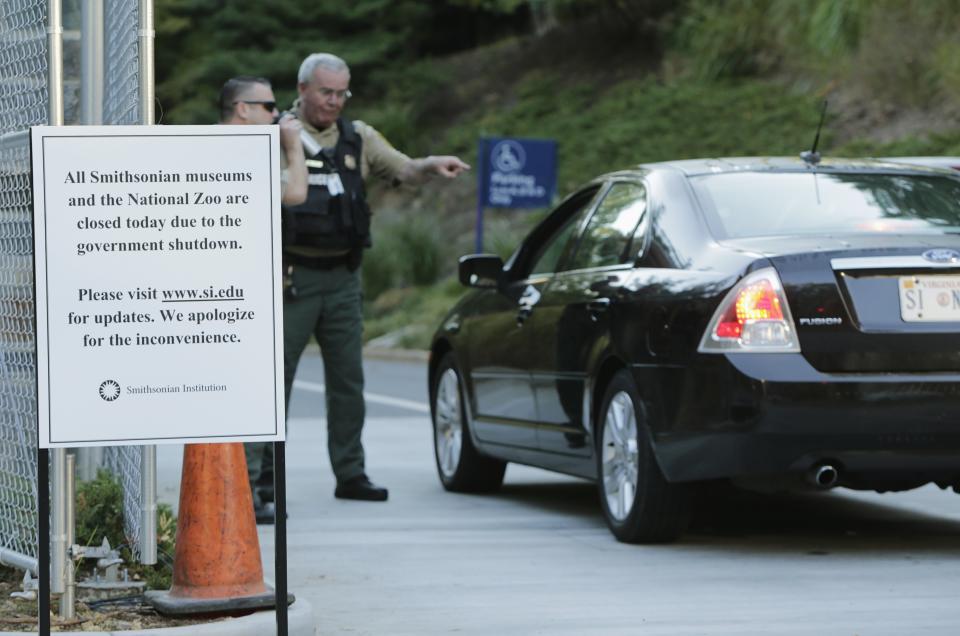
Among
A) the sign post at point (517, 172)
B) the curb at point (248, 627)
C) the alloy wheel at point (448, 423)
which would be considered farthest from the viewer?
the sign post at point (517, 172)

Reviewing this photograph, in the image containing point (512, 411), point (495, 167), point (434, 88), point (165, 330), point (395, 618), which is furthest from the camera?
point (434, 88)

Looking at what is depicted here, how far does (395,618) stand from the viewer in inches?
249

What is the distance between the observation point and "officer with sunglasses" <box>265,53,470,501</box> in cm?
919

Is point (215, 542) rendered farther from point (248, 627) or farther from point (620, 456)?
point (620, 456)

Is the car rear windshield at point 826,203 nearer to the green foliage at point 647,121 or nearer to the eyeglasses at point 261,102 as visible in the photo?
the eyeglasses at point 261,102

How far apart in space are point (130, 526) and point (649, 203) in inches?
109

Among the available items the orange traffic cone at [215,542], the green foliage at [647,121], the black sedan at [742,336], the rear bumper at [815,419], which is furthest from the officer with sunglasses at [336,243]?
the green foliage at [647,121]

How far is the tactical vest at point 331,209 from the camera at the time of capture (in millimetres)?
9133

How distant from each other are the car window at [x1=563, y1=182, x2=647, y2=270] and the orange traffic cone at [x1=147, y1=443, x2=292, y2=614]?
263 centimetres

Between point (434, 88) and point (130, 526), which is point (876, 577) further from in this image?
point (434, 88)

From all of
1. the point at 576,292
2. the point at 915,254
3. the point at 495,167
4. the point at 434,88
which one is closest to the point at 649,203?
the point at 576,292

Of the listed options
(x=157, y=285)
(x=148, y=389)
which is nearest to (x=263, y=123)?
(x=157, y=285)

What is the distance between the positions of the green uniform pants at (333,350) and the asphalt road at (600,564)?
0.75 feet

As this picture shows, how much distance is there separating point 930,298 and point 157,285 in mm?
3193
